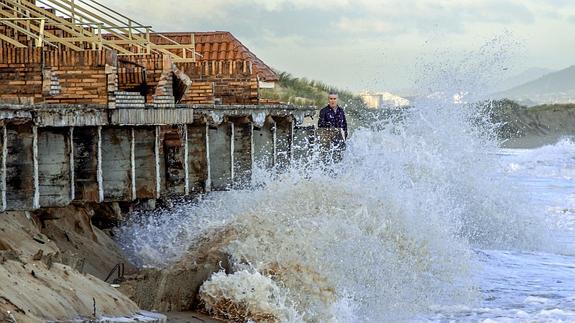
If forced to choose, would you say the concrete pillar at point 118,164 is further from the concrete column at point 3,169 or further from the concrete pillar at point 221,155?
the concrete pillar at point 221,155

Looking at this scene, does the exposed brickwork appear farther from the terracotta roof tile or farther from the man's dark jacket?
the terracotta roof tile

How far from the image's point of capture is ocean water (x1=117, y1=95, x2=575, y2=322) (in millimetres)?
13125

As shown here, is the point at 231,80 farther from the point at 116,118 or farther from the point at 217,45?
the point at 116,118

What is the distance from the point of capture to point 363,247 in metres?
14.9

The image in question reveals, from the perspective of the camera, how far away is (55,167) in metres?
14.0

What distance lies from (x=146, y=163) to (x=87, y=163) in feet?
5.48

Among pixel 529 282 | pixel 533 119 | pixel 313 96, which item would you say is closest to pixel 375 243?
pixel 529 282

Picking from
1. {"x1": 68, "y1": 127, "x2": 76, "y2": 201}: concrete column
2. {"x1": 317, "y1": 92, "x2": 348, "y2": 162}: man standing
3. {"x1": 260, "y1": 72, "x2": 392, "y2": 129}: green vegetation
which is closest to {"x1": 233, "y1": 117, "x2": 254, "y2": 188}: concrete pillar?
{"x1": 317, "y1": 92, "x2": 348, "y2": 162}: man standing

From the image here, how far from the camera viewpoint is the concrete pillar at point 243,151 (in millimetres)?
20800

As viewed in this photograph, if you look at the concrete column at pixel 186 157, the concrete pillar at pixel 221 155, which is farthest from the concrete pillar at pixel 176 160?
the concrete pillar at pixel 221 155

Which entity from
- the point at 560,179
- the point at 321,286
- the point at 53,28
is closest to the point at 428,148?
the point at 53,28

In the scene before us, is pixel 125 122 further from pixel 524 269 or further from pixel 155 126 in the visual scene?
pixel 524 269

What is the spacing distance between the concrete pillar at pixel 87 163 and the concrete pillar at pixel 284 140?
8.41m

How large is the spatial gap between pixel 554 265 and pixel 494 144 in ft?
28.9
